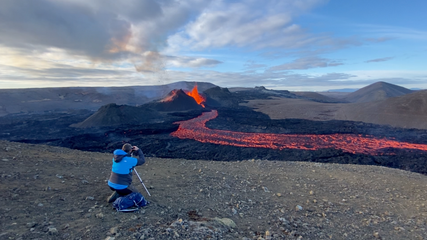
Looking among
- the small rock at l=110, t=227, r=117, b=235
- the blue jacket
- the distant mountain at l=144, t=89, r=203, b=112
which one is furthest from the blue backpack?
the distant mountain at l=144, t=89, r=203, b=112

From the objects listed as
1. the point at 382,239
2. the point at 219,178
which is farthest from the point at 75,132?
the point at 382,239

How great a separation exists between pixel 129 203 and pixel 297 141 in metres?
18.5

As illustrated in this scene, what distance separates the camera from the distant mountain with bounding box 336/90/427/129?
2847cm

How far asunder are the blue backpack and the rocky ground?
0.49 feet

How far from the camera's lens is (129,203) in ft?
16.1

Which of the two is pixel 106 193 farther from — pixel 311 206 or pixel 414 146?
pixel 414 146

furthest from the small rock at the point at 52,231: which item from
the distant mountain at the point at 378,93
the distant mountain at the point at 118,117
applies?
the distant mountain at the point at 378,93

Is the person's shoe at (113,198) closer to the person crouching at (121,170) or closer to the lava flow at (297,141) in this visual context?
the person crouching at (121,170)

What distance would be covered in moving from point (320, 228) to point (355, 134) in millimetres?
21482

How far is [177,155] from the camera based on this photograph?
56.0 feet

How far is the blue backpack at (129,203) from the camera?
479 cm

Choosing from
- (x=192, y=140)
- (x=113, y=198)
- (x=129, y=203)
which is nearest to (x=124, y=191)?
(x=129, y=203)

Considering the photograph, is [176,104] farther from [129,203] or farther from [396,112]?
[129,203]

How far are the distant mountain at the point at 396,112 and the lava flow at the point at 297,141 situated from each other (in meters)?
10.5
